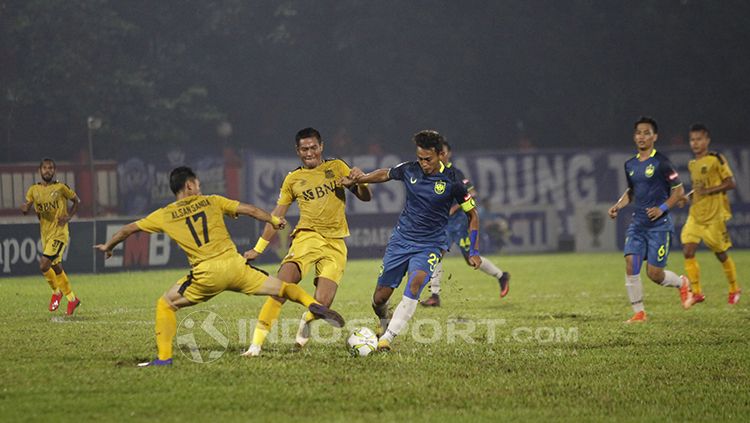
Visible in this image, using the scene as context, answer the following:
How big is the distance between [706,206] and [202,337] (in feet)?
28.1

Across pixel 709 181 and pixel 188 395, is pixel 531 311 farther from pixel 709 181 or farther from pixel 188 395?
pixel 188 395

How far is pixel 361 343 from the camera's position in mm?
10367


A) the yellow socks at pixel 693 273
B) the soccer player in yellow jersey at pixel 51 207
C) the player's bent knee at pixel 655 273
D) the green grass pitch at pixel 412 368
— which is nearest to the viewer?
the green grass pitch at pixel 412 368

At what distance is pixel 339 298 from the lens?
18.0 meters

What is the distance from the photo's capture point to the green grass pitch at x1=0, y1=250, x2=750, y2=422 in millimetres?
7781

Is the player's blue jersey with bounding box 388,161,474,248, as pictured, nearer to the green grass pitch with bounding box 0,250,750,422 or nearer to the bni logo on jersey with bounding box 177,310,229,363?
the green grass pitch with bounding box 0,250,750,422

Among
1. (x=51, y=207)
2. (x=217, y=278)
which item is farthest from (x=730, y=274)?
(x=51, y=207)

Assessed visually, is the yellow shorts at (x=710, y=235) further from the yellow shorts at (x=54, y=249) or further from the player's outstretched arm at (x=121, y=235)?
the player's outstretched arm at (x=121, y=235)

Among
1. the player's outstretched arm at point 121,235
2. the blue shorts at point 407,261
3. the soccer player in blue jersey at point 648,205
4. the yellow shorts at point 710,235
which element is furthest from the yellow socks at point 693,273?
the player's outstretched arm at point 121,235

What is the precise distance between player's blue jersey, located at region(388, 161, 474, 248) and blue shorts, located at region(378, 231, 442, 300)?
2.9 inches

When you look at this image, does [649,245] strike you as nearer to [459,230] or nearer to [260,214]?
[459,230]

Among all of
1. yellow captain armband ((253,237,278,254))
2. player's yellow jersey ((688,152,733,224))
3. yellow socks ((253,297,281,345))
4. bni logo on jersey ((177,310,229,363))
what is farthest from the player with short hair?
yellow socks ((253,297,281,345))

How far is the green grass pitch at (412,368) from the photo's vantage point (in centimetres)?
778

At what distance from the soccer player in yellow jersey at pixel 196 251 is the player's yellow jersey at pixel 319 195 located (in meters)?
1.29
